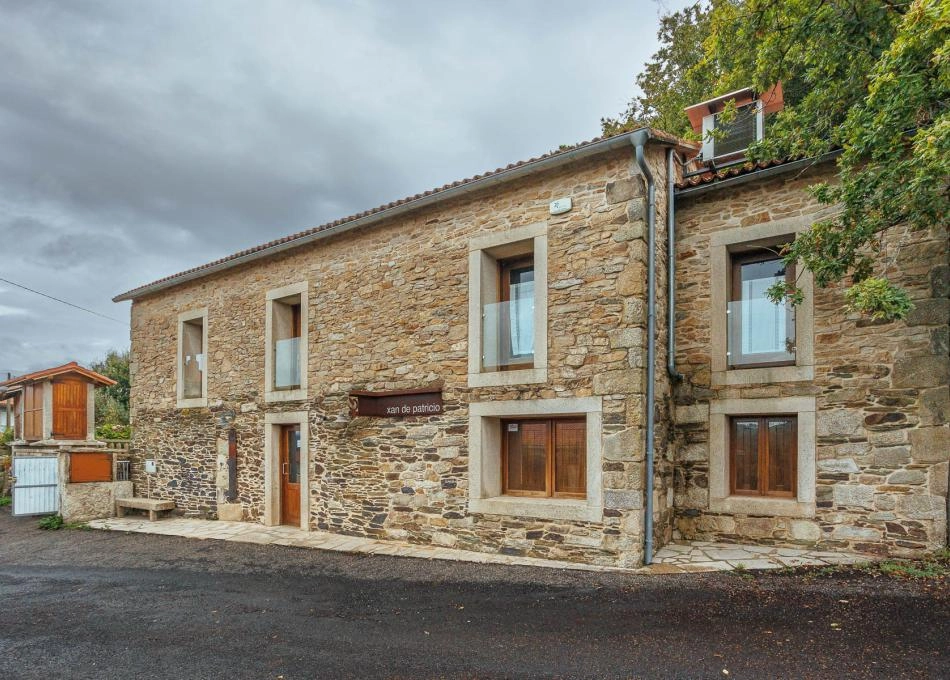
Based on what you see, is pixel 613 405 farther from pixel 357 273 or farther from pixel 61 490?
pixel 61 490

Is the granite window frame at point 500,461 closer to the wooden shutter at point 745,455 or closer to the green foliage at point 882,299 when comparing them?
the wooden shutter at point 745,455

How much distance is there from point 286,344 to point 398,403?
9.24 feet

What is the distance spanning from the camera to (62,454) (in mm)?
10781

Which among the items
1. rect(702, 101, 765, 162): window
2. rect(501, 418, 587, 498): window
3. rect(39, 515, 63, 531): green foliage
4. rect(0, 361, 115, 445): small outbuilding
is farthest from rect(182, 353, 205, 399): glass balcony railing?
rect(702, 101, 765, 162): window

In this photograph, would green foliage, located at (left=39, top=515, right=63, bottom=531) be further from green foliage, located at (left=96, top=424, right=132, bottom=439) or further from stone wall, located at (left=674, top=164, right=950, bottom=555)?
stone wall, located at (left=674, top=164, right=950, bottom=555)

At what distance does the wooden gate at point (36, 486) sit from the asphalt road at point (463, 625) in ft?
16.8

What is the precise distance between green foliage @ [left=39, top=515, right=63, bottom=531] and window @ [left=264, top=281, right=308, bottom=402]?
4.71 meters

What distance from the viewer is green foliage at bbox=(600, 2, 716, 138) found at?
12.7 metres

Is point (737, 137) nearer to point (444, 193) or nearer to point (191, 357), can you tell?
point (444, 193)

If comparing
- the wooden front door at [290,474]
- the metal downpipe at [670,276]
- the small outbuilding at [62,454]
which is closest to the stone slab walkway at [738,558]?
the metal downpipe at [670,276]

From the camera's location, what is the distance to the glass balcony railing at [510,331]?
7266 millimetres

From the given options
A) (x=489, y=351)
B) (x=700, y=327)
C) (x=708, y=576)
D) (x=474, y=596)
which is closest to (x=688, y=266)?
(x=700, y=327)

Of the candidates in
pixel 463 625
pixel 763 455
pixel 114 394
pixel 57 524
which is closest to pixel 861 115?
pixel 763 455

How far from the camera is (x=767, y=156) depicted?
6.32 meters
